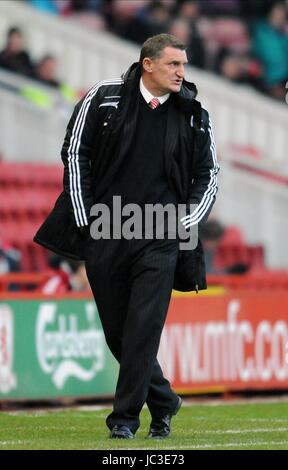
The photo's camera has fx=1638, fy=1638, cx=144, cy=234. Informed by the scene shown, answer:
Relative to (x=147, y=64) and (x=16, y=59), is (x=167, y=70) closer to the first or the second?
(x=147, y=64)

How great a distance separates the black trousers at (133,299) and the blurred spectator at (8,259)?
19.0ft

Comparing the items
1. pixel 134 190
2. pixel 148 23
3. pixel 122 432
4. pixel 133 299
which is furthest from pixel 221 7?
pixel 122 432

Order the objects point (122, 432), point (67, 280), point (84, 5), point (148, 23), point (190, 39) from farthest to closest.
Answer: point (84, 5)
point (148, 23)
point (190, 39)
point (67, 280)
point (122, 432)

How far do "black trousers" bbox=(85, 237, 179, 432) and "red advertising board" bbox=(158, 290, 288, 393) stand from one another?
481 cm

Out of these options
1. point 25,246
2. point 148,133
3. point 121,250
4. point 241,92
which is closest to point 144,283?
point 121,250

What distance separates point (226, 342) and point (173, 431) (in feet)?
15.4

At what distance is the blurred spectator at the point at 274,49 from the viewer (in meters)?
22.0

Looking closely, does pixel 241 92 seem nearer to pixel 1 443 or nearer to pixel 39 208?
pixel 39 208

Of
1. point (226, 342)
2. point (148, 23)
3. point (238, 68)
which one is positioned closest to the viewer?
point (226, 342)

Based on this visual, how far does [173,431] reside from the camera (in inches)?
399

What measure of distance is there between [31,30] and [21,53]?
102 centimetres

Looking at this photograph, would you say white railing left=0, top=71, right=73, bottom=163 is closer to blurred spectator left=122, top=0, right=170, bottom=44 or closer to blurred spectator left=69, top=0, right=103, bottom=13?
blurred spectator left=122, top=0, right=170, bottom=44

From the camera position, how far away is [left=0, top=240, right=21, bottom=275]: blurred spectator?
15271mm

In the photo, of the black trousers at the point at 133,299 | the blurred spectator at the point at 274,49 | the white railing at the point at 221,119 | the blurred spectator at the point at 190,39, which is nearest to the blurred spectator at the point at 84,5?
the white railing at the point at 221,119
